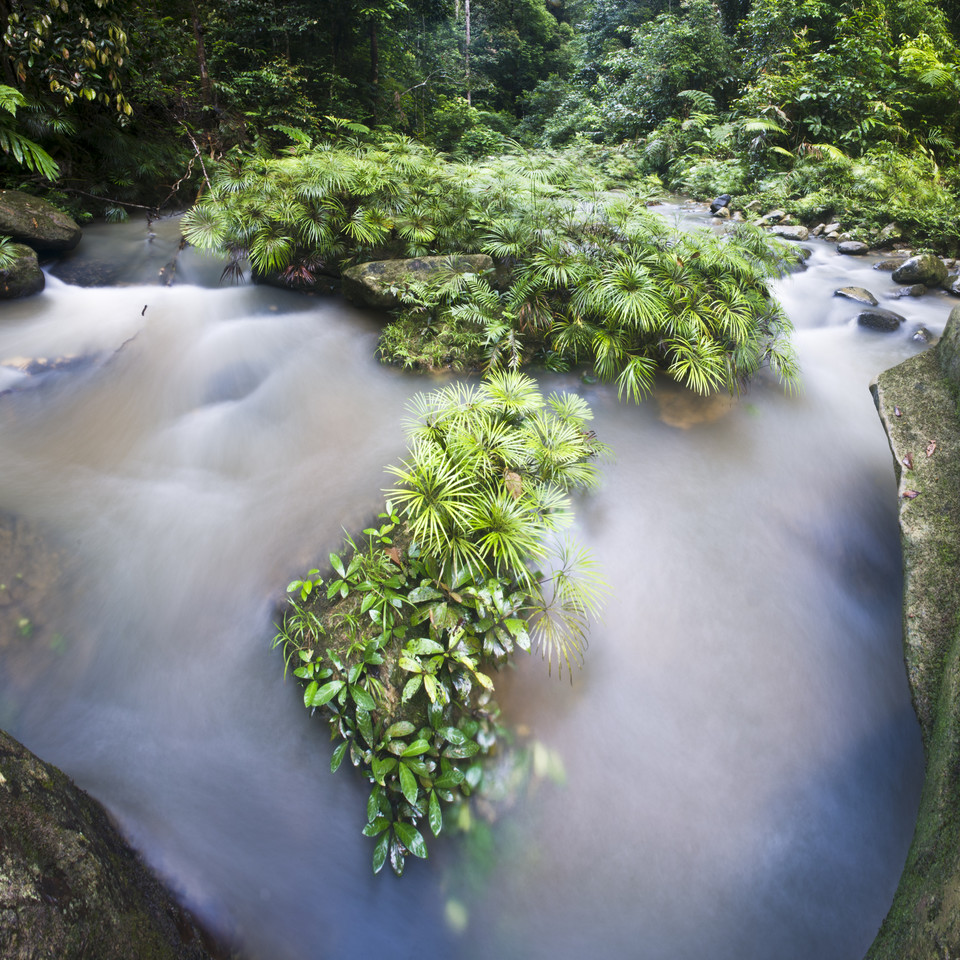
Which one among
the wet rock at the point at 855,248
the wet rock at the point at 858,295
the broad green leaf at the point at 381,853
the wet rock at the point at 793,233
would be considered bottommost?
the broad green leaf at the point at 381,853

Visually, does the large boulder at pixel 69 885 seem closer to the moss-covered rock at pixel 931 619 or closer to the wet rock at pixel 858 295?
the moss-covered rock at pixel 931 619

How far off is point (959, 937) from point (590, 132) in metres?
16.0

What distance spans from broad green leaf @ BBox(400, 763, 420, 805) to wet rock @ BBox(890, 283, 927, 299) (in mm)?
6945

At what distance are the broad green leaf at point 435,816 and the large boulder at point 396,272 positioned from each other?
13.3ft

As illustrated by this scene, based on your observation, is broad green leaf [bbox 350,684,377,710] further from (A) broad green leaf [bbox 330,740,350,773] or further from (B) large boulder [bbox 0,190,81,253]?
(B) large boulder [bbox 0,190,81,253]

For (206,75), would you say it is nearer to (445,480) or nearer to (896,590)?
(445,480)

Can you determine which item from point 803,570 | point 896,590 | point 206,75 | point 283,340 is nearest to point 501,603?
point 803,570

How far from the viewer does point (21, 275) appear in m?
4.56

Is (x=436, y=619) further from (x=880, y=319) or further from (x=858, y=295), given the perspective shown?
(x=858, y=295)

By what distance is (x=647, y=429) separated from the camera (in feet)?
13.5

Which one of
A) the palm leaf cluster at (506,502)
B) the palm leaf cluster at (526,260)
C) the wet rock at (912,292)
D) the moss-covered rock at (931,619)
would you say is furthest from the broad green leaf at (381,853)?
the wet rock at (912,292)

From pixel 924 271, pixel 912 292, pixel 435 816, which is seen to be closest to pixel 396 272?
pixel 435 816

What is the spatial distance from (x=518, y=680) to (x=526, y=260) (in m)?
3.71

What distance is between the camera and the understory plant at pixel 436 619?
2291mm
